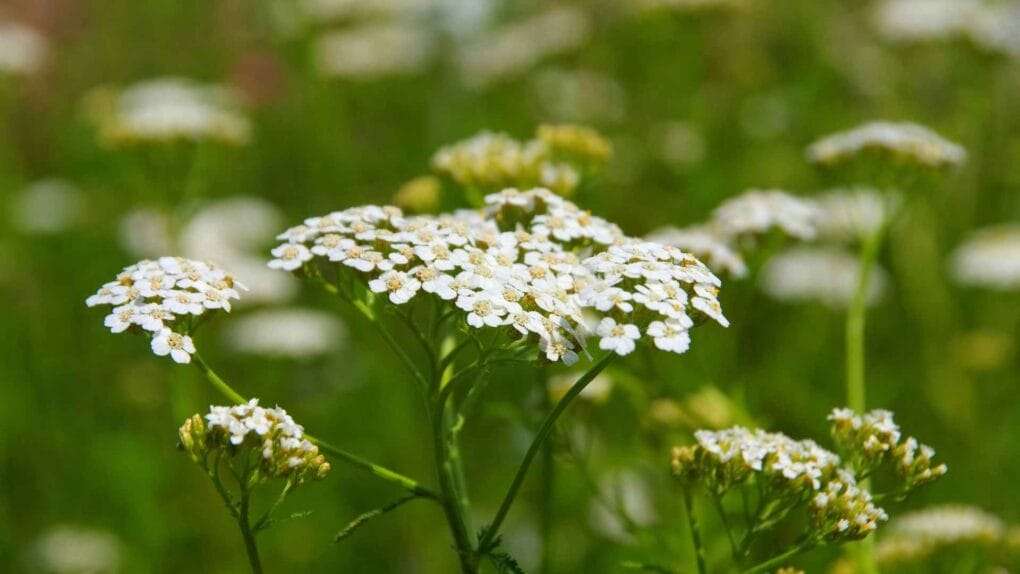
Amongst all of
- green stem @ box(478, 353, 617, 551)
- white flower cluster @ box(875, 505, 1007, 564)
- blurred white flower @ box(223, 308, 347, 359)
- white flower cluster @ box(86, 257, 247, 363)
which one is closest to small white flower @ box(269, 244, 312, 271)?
white flower cluster @ box(86, 257, 247, 363)

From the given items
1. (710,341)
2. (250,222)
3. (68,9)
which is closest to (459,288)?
(710,341)

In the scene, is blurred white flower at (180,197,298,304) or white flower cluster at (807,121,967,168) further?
blurred white flower at (180,197,298,304)

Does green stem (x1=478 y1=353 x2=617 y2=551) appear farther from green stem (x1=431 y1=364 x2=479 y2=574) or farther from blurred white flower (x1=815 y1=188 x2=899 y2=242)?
blurred white flower (x1=815 y1=188 x2=899 y2=242)

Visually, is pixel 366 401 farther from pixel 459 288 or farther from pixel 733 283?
pixel 459 288

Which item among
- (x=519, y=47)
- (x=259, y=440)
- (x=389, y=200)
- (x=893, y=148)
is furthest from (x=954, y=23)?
(x=259, y=440)

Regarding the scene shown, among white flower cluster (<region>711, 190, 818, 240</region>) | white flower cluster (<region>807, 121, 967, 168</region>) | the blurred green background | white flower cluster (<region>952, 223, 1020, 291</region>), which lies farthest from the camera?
white flower cluster (<region>952, 223, 1020, 291</region>)

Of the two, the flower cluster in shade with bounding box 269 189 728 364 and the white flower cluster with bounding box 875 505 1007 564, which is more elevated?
the flower cluster in shade with bounding box 269 189 728 364

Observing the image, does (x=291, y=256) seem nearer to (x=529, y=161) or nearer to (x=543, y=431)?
(x=543, y=431)
